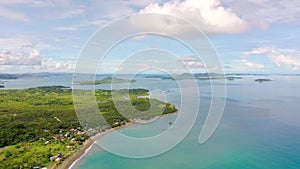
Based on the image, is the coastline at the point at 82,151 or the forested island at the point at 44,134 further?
the forested island at the point at 44,134

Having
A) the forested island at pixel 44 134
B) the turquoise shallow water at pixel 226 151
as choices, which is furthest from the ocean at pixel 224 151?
the forested island at pixel 44 134

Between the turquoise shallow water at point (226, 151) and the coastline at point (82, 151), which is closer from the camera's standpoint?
the coastline at point (82, 151)

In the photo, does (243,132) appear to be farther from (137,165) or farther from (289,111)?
(289,111)

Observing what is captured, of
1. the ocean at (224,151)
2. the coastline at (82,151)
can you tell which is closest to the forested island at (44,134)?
the coastline at (82,151)

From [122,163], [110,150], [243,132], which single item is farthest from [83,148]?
[243,132]

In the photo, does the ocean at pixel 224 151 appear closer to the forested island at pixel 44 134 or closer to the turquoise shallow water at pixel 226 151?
the turquoise shallow water at pixel 226 151

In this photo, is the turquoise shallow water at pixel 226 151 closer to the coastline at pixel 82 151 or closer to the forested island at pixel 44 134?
the coastline at pixel 82 151

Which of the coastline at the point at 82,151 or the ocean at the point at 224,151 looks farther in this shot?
the ocean at the point at 224,151

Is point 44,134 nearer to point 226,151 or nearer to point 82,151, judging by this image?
point 82,151

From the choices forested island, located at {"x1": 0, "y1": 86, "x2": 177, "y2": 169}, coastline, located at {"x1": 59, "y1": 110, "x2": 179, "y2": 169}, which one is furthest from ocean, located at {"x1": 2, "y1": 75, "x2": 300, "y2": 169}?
forested island, located at {"x1": 0, "y1": 86, "x2": 177, "y2": 169}

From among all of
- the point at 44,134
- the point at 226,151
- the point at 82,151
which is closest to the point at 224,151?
the point at 226,151

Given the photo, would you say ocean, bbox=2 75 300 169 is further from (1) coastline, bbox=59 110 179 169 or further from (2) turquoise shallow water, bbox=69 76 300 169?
(1) coastline, bbox=59 110 179 169
